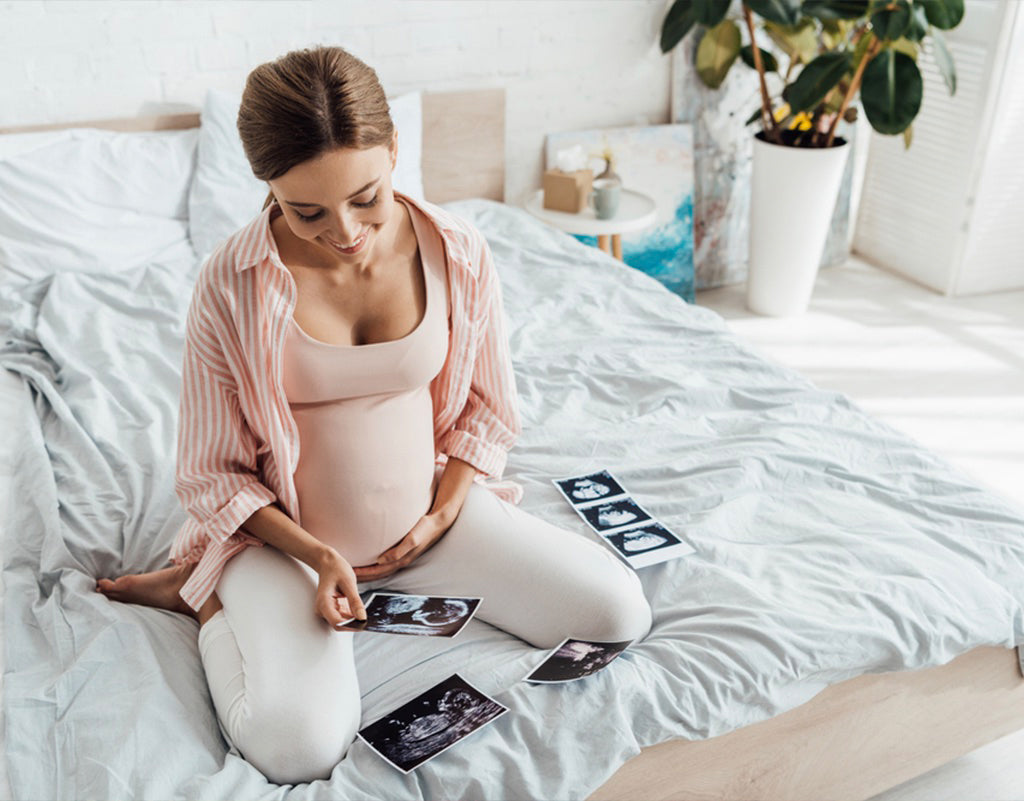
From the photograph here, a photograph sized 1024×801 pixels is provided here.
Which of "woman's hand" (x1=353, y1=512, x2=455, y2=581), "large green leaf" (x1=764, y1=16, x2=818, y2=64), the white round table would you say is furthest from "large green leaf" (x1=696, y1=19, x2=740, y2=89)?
"woman's hand" (x1=353, y1=512, x2=455, y2=581)

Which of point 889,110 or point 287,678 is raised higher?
point 889,110

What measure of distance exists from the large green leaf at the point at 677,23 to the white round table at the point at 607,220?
48 centimetres

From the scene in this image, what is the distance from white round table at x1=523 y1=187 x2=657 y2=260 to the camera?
2.91 meters

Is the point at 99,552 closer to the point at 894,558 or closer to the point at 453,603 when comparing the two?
the point at 453,603

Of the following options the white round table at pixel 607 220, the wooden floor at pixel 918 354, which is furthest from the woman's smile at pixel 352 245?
the white round table at pixel 607 220

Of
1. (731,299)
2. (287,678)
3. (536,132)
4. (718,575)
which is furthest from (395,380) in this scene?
(731,299)

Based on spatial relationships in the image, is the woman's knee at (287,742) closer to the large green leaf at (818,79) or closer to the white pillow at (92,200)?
the white pillow at (92,200)

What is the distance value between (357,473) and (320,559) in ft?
0.42

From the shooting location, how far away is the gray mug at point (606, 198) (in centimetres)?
290

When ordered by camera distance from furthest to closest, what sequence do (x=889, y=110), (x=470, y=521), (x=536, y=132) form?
(x=536, y=132) → (x=889, y=110) → (x=470, y=521)

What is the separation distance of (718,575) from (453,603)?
0.41m

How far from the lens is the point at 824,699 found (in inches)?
51.4

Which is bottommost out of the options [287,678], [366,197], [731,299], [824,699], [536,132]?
[731,299]

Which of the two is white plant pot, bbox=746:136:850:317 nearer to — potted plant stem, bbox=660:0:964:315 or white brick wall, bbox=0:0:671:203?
potted plant stem, bbox=660:0:964:315
